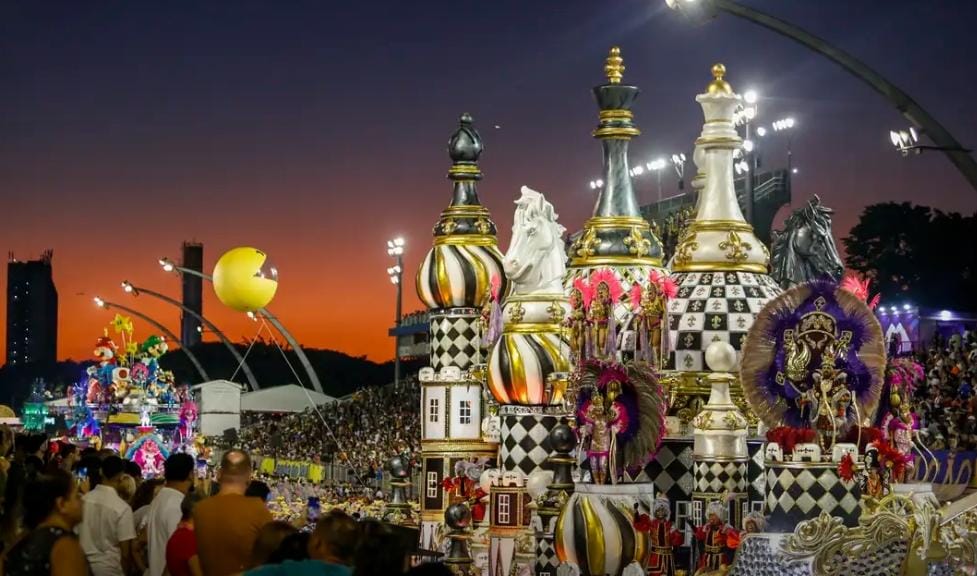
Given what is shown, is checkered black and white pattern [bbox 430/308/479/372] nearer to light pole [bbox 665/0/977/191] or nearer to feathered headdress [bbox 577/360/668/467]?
feathered headdress [bbox 577/360/668/467]

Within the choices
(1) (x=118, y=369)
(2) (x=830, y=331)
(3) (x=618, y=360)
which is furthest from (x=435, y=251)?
(1) (x=118, y=369)

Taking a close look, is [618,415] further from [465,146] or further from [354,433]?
[354,433]

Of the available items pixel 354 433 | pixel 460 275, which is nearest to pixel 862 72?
pixel 460 275

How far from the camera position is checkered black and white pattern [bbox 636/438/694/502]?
68.9 ft

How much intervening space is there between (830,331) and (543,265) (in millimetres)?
5839

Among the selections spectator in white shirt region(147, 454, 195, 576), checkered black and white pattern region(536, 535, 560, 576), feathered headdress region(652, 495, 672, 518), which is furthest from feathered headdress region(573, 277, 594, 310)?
spectator in white shirt region(147, 454, 195, 576)

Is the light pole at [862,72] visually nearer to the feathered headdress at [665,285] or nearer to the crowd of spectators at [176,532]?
the feathered headdress at [665,285]

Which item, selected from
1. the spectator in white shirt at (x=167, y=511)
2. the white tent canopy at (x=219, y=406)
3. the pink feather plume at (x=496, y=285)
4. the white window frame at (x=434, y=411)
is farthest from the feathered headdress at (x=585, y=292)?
the white tent canopy at (x=219, y=406)

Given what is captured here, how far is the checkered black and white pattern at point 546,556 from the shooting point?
20.1m

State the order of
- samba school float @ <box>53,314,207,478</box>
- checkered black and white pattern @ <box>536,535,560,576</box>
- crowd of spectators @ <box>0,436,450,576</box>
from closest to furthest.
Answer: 1. crowd of spectators @ <box>0,436,450,576</box>
2. checkered black and white pattern @ <box>536,535,560,576</box>
3. samba school float @ <box>53,314,207,478</box>

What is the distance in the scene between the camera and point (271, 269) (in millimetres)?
29422

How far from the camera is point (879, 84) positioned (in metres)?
15.6

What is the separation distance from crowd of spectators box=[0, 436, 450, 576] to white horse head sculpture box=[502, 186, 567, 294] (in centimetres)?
730

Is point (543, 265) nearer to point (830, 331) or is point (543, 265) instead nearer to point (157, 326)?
point (830, 331)
